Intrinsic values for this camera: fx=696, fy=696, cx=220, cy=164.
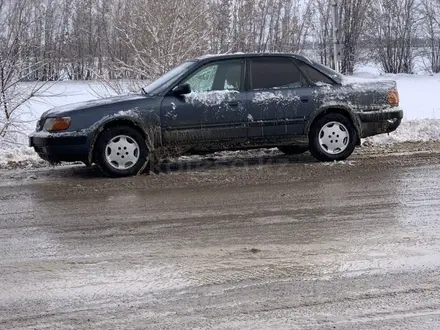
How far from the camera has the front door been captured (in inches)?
365

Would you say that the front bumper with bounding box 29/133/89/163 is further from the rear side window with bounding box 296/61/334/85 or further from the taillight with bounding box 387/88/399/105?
the taillight with bounding box 387/88/399/105

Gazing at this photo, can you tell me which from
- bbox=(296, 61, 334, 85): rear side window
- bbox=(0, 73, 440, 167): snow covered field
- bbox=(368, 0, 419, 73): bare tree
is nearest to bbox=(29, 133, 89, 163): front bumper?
bbox=(0, 73, 440, 167): snow covered field

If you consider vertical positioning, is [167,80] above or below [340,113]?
above

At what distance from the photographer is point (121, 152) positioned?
915 centimetres

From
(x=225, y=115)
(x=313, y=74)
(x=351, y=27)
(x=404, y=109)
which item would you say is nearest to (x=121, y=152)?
(x=225, y=115)

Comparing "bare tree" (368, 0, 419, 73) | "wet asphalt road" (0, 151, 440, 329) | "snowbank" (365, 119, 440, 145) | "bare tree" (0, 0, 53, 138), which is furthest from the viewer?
"bare tree" (368, 0, 419, 73)

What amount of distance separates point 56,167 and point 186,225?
4357 millimetres

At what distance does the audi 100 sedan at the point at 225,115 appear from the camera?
29.8ft

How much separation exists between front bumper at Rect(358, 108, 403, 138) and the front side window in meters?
1.87

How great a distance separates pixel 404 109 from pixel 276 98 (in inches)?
412

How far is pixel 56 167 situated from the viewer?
10.2 meters

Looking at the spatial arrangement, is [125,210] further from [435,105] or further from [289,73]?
[435,105]

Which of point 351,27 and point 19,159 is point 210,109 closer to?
point 19,159

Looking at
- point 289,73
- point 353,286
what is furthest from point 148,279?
point 289,73
